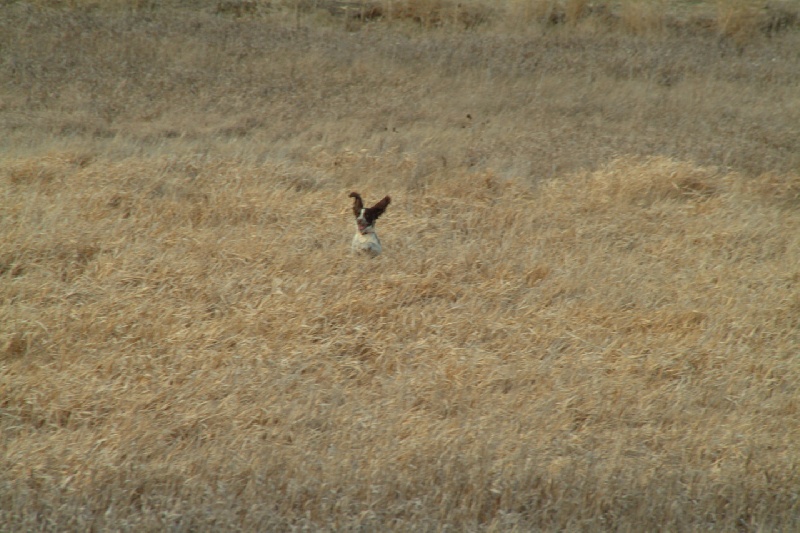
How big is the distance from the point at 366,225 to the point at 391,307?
2.66 ft

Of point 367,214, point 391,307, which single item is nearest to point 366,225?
point 367,214

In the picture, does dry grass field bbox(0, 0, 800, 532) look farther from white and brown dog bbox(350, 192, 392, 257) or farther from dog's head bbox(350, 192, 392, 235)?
dog's head bbox(350, 192, 392, 235)

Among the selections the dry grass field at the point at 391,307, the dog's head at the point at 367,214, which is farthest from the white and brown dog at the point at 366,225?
the dry grass field at the point at 391,307

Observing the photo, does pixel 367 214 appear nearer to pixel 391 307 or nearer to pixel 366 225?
pixel 366 225

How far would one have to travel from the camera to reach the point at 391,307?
16.4 ft

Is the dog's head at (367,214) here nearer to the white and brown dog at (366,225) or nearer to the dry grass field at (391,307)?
the white and brown dog at (366,225)

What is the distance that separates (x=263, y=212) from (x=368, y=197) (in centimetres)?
115

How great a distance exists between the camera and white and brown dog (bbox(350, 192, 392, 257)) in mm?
5527

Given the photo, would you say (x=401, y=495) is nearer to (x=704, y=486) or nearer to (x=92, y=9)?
(x=704, y=486)

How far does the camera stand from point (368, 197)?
727 centimetres

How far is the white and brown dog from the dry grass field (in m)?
0.20

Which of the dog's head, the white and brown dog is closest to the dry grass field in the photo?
the white and brown dog

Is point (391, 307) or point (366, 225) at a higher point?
point (366, 225)

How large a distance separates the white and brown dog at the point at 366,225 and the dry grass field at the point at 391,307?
0.20 metres
